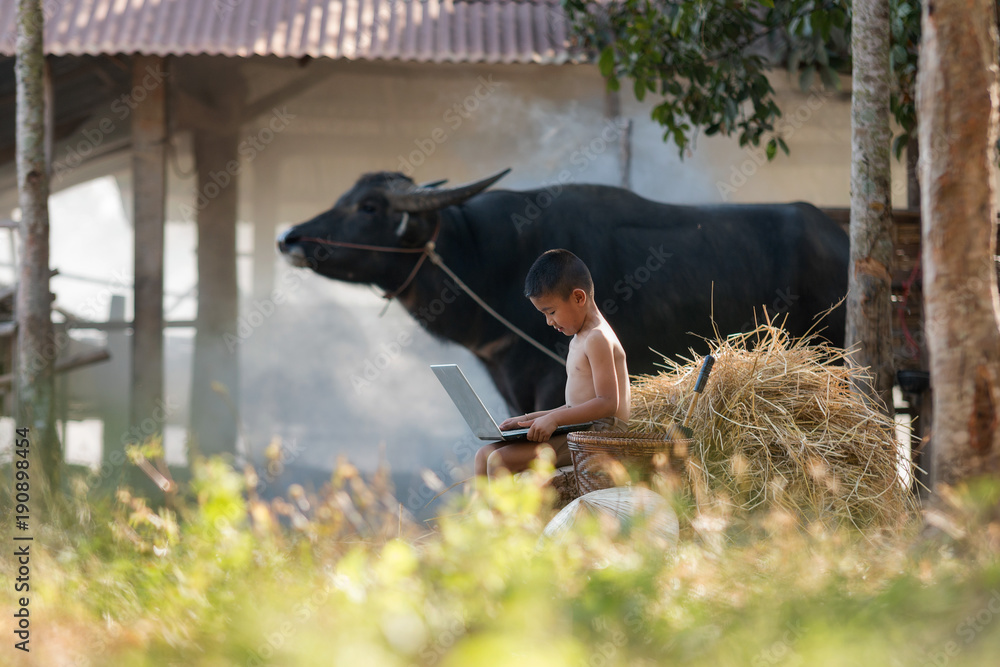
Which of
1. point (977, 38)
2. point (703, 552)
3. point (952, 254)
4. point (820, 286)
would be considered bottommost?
point (703, 552)

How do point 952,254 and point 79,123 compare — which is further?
point 79,123

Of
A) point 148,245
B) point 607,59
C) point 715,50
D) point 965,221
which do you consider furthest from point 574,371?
point 148,245

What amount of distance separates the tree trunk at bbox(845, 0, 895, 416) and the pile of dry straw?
0.28 m

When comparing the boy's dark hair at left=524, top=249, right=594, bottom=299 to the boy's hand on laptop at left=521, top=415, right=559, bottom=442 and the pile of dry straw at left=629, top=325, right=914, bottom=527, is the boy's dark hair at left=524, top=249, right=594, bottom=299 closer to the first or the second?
the boy's hand on laptop at left=521, top=415, right=559, bottom=442

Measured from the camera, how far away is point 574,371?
3102mm

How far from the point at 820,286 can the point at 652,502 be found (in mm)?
3412

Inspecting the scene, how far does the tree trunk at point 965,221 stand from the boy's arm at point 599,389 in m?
1.08

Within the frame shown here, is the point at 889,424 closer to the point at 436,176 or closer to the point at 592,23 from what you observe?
the point at 592,23

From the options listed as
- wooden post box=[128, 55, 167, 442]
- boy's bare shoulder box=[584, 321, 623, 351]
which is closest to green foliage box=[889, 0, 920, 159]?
boy's bare shoulder box=[584, 321, 623, 351]

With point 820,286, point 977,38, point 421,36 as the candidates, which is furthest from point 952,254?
point 421,36

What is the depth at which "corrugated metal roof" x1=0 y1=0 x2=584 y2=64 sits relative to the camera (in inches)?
212

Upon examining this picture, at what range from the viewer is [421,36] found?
5562 millimetres

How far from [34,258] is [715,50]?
4.30m

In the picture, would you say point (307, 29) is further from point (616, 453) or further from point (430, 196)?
point (616, 453)
